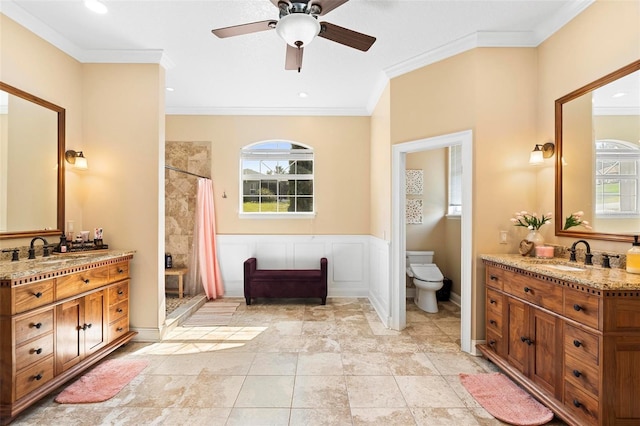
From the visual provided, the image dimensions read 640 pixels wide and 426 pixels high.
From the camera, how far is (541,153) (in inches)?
108

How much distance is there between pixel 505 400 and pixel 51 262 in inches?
143

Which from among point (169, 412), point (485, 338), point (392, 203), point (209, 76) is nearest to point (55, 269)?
point (169, 412)

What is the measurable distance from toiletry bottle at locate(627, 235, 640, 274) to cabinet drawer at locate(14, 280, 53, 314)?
3961mm

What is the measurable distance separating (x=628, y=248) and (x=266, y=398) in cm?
277

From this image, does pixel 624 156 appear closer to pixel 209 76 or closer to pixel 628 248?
pixel 628 248

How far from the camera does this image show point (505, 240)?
9.53 ft

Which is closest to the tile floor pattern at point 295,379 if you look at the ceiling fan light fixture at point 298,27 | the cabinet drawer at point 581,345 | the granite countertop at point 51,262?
the cabinet drawer at point 581,345

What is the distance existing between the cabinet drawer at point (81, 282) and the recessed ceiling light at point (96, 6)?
220 cm

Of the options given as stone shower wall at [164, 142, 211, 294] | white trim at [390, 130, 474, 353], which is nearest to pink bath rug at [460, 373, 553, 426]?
white trim at [390, 130, 474, 353]

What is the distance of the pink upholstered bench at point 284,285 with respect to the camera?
4.41 metres

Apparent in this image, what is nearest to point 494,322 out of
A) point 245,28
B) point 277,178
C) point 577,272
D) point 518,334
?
point 518,334

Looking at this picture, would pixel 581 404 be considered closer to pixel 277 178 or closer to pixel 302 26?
pixel 302 26

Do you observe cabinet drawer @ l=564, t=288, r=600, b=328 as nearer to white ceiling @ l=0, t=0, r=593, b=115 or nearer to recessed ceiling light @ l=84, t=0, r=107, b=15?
white ceiling @ l=0, t=0, r=593, b=115

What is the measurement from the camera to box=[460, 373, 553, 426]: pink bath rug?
198cm
